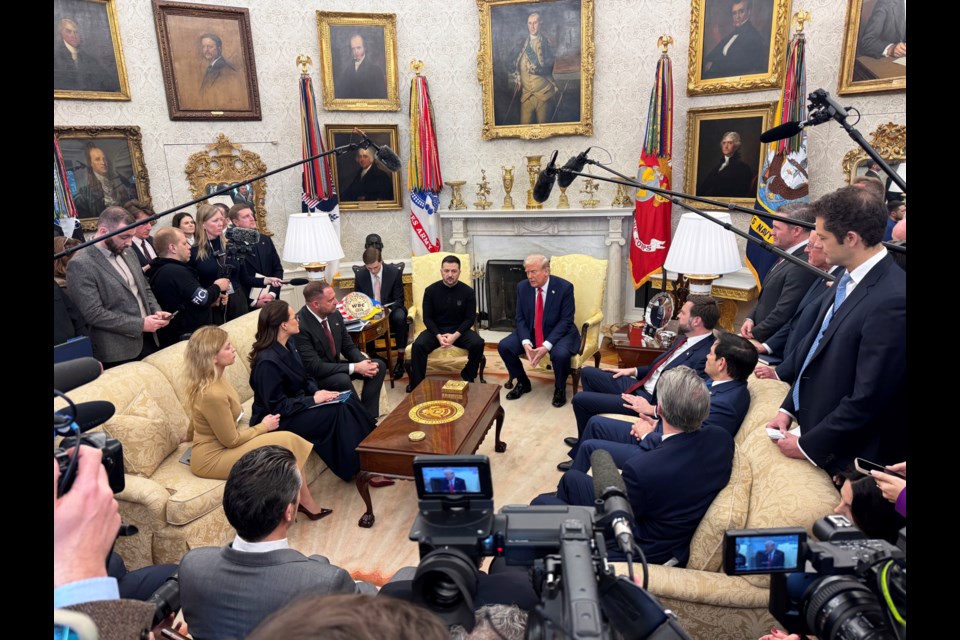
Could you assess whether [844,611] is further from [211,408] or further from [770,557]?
[211,408]

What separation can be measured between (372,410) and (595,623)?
4010 millimetres

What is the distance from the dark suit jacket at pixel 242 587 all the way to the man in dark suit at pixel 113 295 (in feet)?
9.21

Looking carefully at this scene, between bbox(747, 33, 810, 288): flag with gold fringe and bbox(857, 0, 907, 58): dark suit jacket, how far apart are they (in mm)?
532

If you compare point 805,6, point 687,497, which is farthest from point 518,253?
point 687,497

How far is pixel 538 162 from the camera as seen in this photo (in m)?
6.94

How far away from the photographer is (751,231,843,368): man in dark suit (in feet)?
11.0

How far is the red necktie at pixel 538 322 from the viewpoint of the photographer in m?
5.41

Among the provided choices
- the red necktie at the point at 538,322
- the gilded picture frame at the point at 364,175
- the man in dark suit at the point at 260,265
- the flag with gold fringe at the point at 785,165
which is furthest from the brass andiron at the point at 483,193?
the flag with gold fringe at the point at 785,165

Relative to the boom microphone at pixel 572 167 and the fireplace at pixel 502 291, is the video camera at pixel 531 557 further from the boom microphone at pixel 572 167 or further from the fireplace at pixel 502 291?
the fireplace at pixel 502 291

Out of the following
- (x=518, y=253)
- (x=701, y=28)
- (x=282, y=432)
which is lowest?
(x=282, y=432)

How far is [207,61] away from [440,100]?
2.80m

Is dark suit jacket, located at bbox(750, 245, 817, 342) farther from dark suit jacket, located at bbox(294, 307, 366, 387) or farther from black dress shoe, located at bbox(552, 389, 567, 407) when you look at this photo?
dark suit jacket, located at bbox(294, 307, 366, 387)

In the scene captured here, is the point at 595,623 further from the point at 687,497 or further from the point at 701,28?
the point at 701,28

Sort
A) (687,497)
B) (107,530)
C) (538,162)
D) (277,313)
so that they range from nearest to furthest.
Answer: (107,530) → (687,497) → (277,313) → (538,162)
